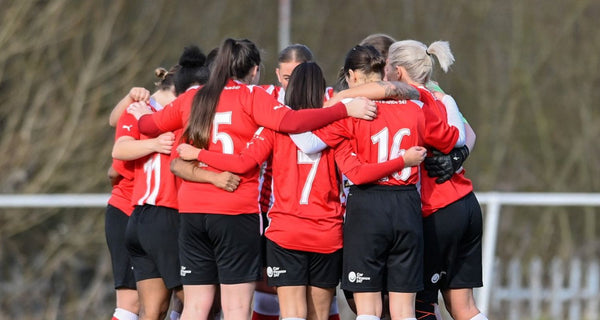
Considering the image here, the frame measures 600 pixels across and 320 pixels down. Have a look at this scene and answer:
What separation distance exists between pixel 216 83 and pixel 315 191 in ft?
2.75

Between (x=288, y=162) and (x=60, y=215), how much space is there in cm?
883

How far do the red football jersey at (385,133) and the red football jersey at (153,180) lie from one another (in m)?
1.04

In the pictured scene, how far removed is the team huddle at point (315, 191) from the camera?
203 inches

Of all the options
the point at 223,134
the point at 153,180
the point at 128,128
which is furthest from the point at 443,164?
the point at 128,128

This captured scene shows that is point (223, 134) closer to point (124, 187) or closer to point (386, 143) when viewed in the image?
point (386, 143)

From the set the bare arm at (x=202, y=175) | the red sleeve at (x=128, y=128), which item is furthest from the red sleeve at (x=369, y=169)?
the red sleeve at (x=128, y=128)

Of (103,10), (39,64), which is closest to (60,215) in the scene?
(39,64)

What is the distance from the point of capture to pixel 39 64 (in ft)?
45.5

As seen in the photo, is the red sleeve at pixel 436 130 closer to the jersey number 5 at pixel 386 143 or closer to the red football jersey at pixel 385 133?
the red football jersey at pixel 385 133

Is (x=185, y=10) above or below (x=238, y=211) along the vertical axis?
above

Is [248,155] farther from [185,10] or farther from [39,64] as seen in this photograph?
[185,10]

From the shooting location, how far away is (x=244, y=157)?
5176mm

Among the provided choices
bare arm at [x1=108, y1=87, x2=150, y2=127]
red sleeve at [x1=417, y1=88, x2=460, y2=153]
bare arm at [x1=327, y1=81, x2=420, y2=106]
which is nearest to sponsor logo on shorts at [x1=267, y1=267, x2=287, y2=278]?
bare arm at [x1=327, y1=81, x2=420, y2=106]

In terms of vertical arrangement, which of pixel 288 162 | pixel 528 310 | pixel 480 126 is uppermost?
pixel 480 126
